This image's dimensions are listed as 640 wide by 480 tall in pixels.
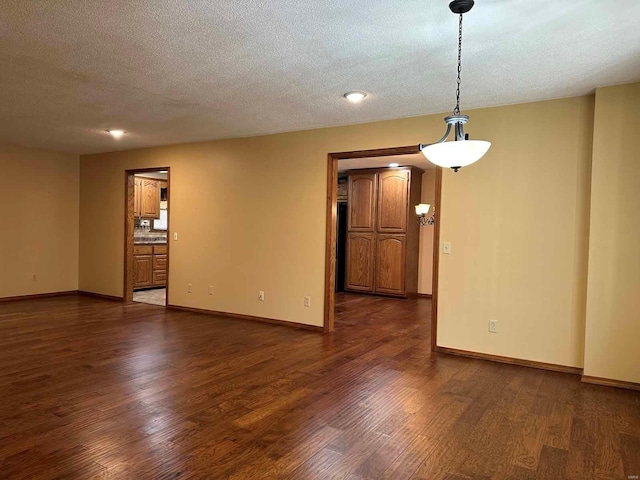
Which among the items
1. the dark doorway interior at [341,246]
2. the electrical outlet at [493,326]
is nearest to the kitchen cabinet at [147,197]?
the dark doorway interior at [341,246]

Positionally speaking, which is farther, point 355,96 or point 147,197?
point 147,197

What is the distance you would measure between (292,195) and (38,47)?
3040 millimetres

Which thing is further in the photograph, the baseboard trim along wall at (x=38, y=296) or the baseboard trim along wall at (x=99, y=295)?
the baseboard trim along wall at (x=99, y=295)

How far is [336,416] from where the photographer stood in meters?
2.78

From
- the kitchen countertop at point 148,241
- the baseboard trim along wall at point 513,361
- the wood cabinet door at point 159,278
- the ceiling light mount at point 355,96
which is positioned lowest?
the baseboard trim along wall at point 513,361

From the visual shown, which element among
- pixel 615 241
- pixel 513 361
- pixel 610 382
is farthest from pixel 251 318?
pixel 615 241

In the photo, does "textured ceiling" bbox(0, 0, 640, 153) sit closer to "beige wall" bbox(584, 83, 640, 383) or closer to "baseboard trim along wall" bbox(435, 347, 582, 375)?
"beige wall" bbox(584, 83, 640, 383)

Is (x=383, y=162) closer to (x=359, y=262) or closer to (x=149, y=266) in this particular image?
(x=359, y=262)

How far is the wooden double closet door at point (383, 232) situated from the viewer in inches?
302

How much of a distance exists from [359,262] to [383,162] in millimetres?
1962

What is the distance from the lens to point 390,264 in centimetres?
779

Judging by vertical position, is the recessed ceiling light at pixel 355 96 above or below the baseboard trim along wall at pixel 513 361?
above

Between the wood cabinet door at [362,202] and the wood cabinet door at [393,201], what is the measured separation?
15 centimetres

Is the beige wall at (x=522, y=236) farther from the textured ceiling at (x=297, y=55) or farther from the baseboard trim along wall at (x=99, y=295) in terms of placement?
the baseboard trim along wall at (x=99, y=295)
